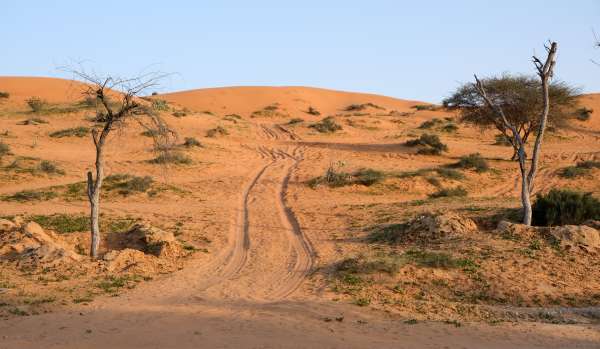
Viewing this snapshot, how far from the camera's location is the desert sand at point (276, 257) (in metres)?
6.85

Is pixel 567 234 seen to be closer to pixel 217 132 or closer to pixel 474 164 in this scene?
pixel 474 164

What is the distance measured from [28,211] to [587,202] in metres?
13.8

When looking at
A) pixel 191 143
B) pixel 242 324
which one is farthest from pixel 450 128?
pixel 242 324

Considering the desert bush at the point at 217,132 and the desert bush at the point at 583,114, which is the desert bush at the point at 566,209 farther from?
the desert bush at the point at 583,114

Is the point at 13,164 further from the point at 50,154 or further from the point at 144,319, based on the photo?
the point at 144,319

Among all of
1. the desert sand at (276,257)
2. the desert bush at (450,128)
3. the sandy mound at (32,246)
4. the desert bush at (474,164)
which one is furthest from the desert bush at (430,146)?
the sandy mound at (32,246)

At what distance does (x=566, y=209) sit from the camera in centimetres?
1227

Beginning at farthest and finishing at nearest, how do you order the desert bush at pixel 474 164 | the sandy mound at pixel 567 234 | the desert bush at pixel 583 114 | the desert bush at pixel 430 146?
1. the desert bush at pixel 583 114
2. the desert bush at pixel 430 146
3. the desert bush at pixel 474 164
4. the sandy mound at pixel 567 234

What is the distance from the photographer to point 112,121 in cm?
1024

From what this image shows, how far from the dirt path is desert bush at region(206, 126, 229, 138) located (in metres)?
20.1

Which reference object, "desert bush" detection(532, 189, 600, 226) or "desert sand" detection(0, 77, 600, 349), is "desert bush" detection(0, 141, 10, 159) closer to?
"desert sand" detection(0, 77, 600, 349)

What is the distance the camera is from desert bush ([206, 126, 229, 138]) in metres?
30.2

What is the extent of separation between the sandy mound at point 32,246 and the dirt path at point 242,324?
2.03 m

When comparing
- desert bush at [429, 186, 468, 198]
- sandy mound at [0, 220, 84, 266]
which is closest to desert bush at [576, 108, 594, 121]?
desert bush at [429, 186, 468, 198]
